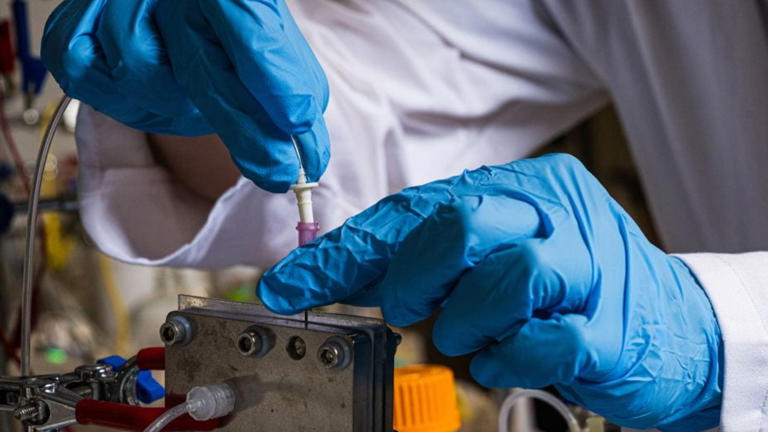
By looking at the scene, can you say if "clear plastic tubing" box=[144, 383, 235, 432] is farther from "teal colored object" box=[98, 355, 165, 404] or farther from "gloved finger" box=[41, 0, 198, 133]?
"gloved finger" box=[41, 0, 198, 133]

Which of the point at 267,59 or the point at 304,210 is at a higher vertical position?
the point at 267,59

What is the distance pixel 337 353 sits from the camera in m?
0.51

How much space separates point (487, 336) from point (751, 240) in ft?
2.13

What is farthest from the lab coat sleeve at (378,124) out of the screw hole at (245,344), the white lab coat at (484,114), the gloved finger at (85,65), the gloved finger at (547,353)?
the gloved finger at (547,353)

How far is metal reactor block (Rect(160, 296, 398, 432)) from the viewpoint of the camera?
1.69ft

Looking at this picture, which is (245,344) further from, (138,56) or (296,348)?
(138,56)

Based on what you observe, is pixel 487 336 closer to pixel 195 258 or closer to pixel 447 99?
pixel 195 258

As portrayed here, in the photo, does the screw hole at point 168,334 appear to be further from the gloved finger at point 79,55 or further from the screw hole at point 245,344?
the gloved finger at point 79,55

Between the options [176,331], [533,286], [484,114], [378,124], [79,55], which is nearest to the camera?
[533,286]

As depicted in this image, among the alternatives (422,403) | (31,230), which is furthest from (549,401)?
(31,230)

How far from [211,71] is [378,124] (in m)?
0.42

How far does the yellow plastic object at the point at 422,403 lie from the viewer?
2.24 feet

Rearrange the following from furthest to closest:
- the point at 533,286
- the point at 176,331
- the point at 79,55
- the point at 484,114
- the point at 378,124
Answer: the point at 484,114 < the point at 378,124 < the point at 79,55 < the point at 176,331 < the point at 533,286

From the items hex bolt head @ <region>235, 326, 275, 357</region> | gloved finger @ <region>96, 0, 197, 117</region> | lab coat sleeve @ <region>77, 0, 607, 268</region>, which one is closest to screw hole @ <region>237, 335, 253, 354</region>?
hex bolt head @ <region>235, 326, 275, 357</region>
